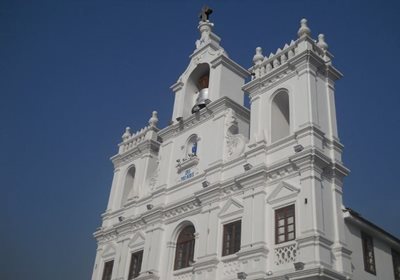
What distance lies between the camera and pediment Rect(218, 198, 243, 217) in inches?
838

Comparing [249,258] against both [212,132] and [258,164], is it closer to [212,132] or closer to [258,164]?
[258,164]

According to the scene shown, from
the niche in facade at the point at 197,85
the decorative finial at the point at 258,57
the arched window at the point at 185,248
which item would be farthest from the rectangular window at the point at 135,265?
the decorative finial at the point at 258,57

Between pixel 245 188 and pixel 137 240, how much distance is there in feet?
27.7

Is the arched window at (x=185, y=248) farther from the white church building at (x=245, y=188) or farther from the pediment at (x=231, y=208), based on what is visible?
the pediment at (x=231, y=208)

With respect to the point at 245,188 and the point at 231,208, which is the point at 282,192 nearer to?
the point at 245,188

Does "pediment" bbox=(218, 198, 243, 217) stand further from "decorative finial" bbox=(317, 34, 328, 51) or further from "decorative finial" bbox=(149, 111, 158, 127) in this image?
"decorative finial" bbox=(149, 111, 158, 127)

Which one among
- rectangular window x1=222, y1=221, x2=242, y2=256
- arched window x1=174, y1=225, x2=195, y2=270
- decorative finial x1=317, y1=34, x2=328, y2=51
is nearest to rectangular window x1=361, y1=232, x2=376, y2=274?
rectangular window x1=222, y1=221, x2=242, y2=256

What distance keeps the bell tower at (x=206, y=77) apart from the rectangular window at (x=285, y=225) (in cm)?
914

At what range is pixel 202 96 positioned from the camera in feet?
94.0

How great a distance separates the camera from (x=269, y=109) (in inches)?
896

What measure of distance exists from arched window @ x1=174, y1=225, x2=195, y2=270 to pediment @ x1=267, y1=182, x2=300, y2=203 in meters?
5.50

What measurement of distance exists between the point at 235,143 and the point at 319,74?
17.6 ft

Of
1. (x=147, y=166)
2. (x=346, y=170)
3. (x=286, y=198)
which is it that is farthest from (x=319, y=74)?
(x=147, y=166)

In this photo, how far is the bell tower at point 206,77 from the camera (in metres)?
27.3
